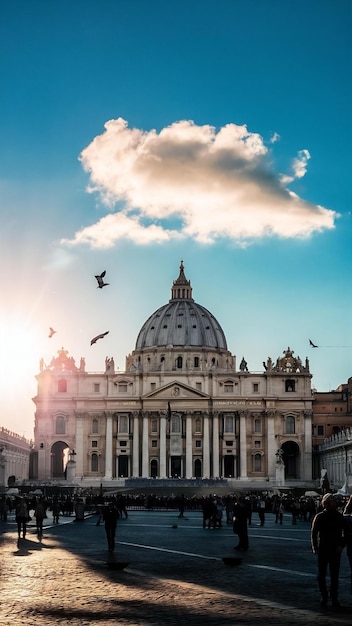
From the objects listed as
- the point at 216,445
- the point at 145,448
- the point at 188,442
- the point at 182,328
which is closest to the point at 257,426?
the point at 216,445

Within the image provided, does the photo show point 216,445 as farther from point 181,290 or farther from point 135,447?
point 181,290

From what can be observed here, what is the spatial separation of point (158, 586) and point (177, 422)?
321 feet

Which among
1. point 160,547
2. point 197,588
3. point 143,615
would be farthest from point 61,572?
point 160,547

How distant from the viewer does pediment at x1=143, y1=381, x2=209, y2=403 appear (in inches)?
4441

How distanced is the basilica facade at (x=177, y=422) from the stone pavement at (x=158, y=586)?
278 feet

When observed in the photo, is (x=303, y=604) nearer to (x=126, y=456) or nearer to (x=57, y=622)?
(x=57, y=622)

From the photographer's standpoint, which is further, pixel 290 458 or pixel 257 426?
pixel 290 458

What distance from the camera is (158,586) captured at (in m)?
16.3

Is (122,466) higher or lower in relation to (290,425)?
lower

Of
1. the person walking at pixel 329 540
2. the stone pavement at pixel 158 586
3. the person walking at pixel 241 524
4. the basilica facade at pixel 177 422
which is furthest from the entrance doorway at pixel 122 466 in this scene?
the person walking at pixel 329 540

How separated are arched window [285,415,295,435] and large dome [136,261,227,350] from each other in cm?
2225

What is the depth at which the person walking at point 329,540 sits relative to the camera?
13.9 metres

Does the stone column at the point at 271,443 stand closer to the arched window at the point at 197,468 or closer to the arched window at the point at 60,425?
the arched window at the point at 197,468

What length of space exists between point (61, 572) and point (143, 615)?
20.0 feet
